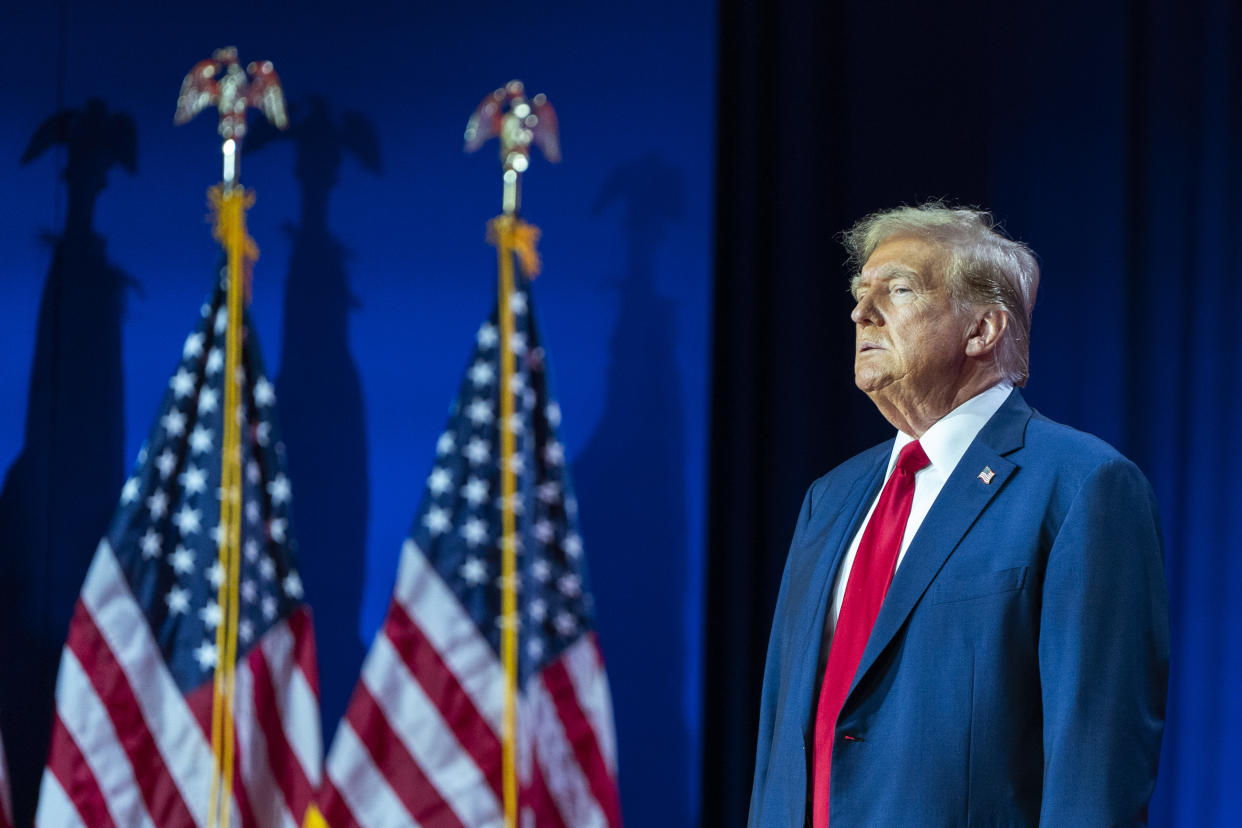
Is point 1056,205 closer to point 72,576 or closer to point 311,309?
point 311,309

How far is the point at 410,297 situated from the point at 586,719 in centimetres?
114

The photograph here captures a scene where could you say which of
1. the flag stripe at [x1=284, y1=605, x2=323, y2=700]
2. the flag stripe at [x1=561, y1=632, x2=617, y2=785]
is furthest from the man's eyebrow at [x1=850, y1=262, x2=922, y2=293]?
the flag stripe at [x1=284, y1=605, x2=323, y2=700]

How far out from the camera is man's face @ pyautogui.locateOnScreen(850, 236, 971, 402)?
1876 mm

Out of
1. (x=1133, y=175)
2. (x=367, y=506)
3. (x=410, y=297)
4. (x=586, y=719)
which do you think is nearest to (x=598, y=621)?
(x=586, y=719)

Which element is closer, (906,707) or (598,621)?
(906,707)

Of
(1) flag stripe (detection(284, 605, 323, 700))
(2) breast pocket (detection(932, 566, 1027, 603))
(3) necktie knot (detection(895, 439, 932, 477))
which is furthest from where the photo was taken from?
(1) flag stripe (detection(284, 605, 323, 700))

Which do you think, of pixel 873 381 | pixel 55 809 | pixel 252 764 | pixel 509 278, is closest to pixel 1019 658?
pixel 873 381

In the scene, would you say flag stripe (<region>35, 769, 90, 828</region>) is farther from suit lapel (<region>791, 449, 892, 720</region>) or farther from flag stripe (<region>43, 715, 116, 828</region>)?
suit lapel (<region>791, 449, 892, 720</region>)

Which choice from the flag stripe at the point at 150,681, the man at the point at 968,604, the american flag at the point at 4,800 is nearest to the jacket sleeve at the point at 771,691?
the man at the point at 968,604

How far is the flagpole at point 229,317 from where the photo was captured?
9.86 ft

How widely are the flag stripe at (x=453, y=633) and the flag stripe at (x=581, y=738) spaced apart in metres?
0.12

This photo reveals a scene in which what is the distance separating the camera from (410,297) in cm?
342

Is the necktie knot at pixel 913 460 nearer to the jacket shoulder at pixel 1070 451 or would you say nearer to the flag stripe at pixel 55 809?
the jacket shoulder at pixel 1070 451

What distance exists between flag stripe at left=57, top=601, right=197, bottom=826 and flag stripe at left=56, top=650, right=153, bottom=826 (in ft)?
0.04
